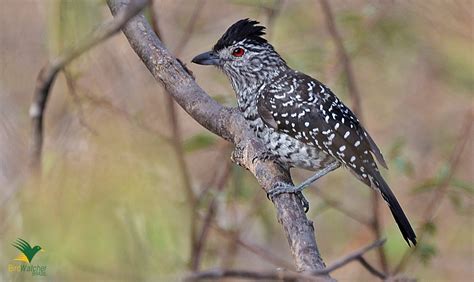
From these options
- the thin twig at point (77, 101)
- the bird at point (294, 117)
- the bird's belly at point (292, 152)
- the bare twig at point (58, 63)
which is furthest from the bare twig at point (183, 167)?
the bare twig at point (58, 63)

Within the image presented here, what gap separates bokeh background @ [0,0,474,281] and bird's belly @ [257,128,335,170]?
542 millimetres

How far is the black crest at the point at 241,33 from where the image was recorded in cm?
449

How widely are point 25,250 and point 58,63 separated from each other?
682mm

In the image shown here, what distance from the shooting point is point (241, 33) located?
179 inches

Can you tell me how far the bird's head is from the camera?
14.9 feet

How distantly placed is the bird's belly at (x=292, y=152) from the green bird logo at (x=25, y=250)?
148cm

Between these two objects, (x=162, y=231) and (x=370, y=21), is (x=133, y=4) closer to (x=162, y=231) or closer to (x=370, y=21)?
(x=162, y=231)

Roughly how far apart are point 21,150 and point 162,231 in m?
1.18

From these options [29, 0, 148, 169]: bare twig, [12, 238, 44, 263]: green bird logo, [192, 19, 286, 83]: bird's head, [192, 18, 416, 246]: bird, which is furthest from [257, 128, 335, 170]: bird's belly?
[12, 238, 44, 263]: green bird logo

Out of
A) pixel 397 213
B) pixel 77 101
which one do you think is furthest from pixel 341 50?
pixel 77 101

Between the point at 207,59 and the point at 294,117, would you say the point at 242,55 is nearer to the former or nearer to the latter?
the point at 207,59

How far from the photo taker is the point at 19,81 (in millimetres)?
4258

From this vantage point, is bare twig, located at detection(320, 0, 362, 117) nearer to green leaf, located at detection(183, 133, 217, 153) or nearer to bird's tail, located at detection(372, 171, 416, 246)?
green leaf, located at detection(183, 133, 217, 153)

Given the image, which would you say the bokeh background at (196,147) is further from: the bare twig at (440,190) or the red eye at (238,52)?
the red eye at (238,52)
